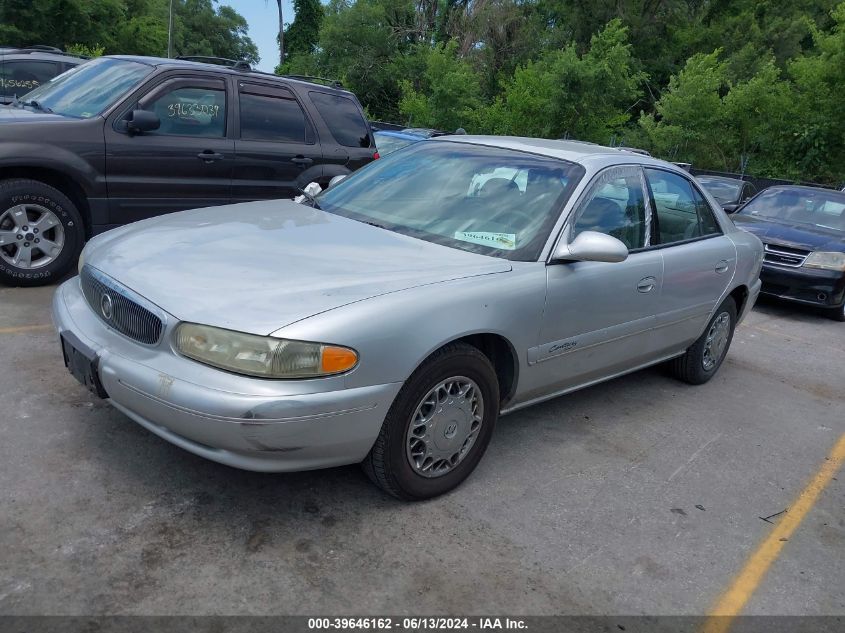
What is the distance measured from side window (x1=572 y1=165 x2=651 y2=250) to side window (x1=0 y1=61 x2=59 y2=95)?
9165mm

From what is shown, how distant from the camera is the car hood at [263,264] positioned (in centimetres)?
297

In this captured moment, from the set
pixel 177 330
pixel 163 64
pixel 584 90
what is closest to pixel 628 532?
pixel 177 330

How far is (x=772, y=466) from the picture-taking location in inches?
173

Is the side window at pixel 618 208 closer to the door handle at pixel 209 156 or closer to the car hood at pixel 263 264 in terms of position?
the car hood at pixel 263 264

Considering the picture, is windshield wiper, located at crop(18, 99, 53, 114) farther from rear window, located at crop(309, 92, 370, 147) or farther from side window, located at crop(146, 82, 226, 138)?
rear window, located at crop(309, 92, 370, 147)

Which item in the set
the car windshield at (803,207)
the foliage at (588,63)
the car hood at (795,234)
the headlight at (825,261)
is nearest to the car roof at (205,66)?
the car hood at (795,234)

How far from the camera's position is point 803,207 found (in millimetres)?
10102

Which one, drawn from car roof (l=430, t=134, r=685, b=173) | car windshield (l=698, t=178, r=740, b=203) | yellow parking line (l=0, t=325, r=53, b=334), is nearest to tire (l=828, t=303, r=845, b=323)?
car windshield (l=698, t=178, r=740, b=203)

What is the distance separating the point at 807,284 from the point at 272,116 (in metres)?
6.25

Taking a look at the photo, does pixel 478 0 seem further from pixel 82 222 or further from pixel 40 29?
pixel 82 222

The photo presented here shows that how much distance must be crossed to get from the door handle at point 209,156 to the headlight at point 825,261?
666cm

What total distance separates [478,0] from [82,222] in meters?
36.0

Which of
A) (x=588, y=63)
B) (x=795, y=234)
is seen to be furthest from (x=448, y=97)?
(x=795, y=234)

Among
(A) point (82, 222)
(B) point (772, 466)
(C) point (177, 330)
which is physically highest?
(C) point (177, 330)
